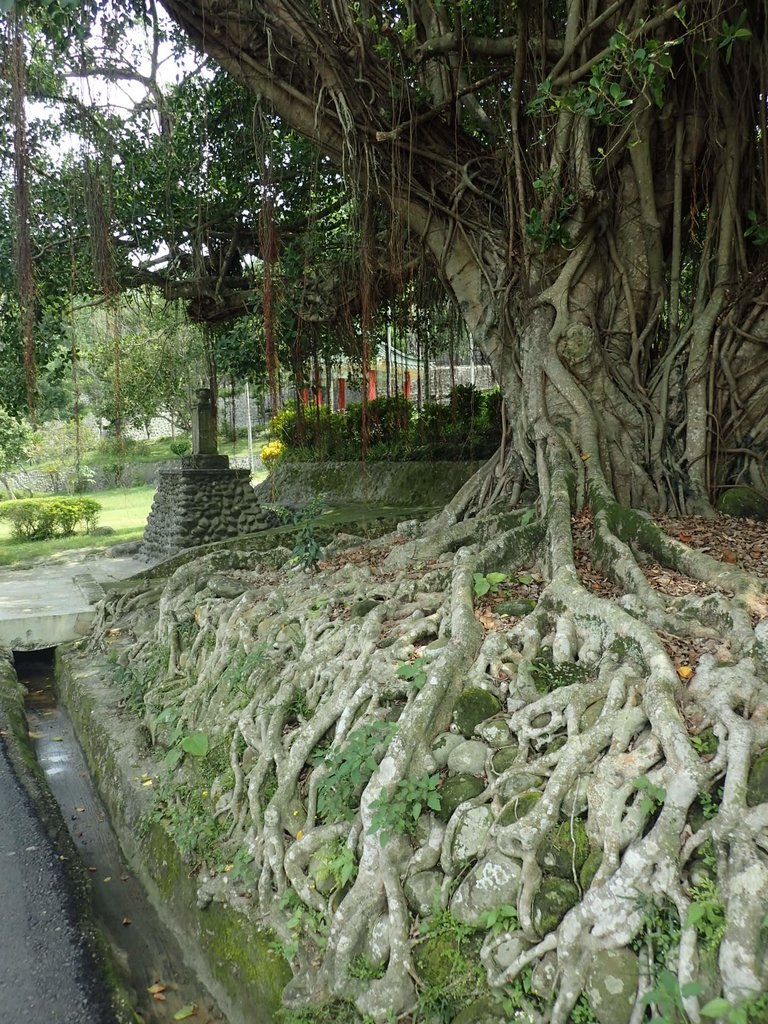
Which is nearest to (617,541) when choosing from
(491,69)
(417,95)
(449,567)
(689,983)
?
(449,567)

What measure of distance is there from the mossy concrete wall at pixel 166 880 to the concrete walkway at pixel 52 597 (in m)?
1.49

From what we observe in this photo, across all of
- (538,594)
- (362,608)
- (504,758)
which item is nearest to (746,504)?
(538,594)

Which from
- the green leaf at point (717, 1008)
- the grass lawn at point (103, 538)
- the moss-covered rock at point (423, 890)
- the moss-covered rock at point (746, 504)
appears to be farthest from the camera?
the grass lawn at point (103, 538)

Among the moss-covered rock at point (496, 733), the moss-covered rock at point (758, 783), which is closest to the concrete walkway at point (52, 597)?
the moss-covered rock at point (496, 733)

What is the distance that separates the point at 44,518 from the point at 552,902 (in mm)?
13486

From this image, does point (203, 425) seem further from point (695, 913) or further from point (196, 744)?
point (695, 913)

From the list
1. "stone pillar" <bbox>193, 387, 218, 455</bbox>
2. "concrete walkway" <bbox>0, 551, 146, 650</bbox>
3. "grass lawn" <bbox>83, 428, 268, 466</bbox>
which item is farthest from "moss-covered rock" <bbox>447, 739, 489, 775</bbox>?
"grass lawn" <bbox>83, 428, 268, 466</bbox>

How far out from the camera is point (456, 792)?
2.54m

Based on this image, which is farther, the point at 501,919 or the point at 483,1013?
the point at 501,919

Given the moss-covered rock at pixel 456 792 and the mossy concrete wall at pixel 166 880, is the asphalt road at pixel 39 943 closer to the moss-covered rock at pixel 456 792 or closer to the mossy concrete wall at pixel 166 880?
the mossy concrete wall at pixel 166 880

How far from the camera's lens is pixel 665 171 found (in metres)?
4.87

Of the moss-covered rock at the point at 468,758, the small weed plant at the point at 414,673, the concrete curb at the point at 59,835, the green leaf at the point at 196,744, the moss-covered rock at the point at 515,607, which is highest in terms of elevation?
the moss-covered rock at the point at 515,607

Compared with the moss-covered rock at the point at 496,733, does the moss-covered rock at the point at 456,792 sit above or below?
below

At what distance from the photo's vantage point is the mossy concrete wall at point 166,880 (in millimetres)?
2543
